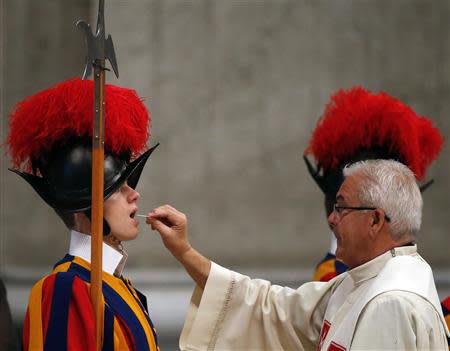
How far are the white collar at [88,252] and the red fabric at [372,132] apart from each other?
1244 millimetres

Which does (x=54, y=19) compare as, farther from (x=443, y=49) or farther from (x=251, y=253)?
(x=443, y=49)

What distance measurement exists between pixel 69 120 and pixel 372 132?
1388 mm

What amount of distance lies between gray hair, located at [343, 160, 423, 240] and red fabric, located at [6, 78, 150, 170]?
2.28 ft

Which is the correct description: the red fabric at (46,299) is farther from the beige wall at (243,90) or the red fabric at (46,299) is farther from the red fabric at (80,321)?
the beige wall at (243,90)

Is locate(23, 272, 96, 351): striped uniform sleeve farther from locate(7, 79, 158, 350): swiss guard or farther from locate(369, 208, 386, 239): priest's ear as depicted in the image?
locate(369, 208, 386, 239): priest's ear

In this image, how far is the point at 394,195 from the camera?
2.58 m

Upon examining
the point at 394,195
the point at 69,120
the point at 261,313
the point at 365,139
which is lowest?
the point at 261,313

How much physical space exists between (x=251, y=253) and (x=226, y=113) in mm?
997

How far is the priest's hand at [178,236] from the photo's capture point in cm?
288

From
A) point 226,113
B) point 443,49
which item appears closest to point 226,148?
point 226,113

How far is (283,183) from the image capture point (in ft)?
21.2

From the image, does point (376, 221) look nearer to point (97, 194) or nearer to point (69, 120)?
point (97, 194)

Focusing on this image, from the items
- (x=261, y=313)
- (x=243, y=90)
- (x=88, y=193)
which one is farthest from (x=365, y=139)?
(x=243, y=90)

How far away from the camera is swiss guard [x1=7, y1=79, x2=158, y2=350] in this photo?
254 centimetres
